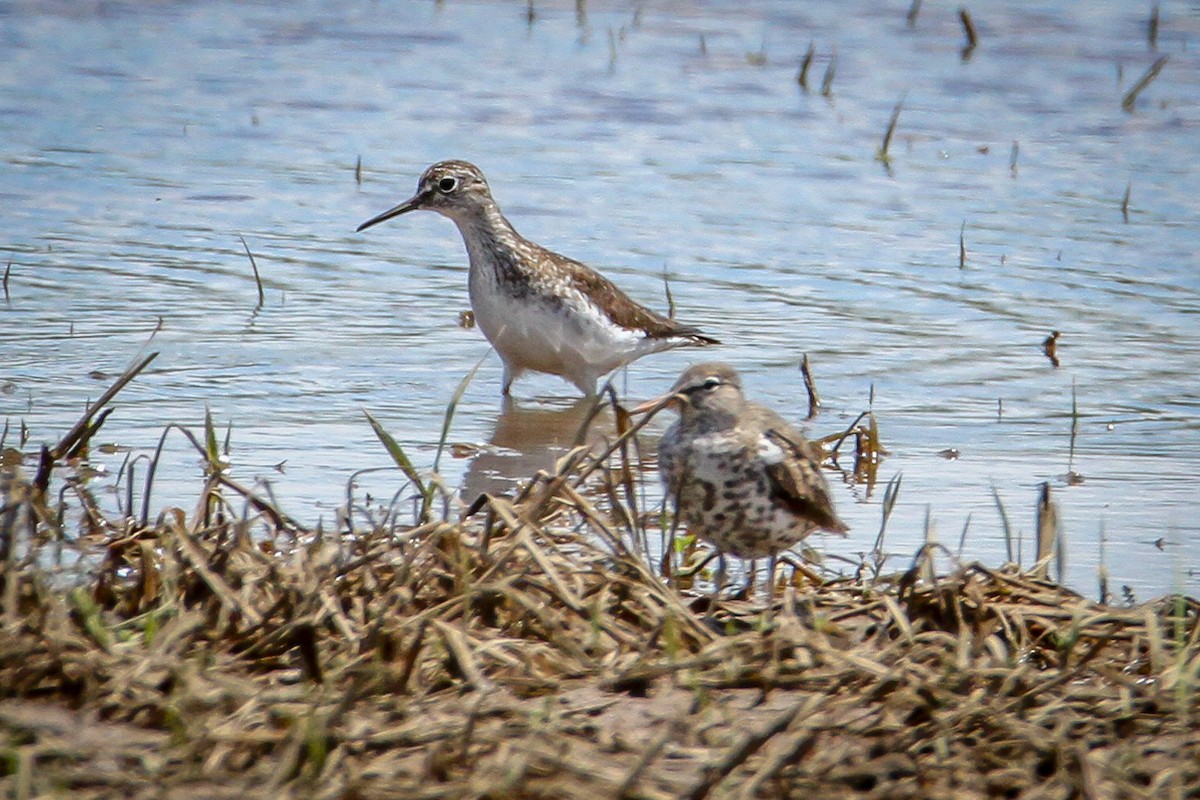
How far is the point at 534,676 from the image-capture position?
355 cm

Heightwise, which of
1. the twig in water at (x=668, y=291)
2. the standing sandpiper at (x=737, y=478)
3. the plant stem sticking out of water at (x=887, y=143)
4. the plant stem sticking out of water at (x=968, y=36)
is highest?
the plant stem sticking out of water at (x=968, y=36)

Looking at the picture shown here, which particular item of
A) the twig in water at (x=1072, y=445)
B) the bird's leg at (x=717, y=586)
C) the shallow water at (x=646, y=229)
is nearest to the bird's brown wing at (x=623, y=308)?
Answer: the shallow water at (x=646, y=229)

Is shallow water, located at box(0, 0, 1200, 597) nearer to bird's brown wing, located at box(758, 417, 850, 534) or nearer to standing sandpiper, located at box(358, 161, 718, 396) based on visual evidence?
standing sandpiper, located at box(358, 161, 718, 396)

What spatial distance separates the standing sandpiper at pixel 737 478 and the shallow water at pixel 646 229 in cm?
76

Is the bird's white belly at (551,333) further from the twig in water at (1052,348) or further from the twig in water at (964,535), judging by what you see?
the twig in water at (964,535)

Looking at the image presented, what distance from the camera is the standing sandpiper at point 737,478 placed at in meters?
4.41

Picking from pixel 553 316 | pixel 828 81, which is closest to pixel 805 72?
pixel 828 81

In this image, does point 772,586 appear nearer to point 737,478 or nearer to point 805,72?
point 737,478

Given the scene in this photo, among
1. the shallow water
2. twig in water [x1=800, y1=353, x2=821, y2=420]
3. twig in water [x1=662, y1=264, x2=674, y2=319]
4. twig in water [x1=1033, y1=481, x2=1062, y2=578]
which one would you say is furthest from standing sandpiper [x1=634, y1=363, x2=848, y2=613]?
twig in water [x1=662, y1=264, x2=674, y2=319]

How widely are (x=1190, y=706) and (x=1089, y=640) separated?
1.51 feet

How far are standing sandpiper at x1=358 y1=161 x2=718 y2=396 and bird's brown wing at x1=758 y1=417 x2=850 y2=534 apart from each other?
3162mm

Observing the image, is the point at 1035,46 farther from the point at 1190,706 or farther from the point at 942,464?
the point at 1190,706

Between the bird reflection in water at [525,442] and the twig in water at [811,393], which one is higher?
the twig in water at [811,393]

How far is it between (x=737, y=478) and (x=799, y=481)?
0.18 m
